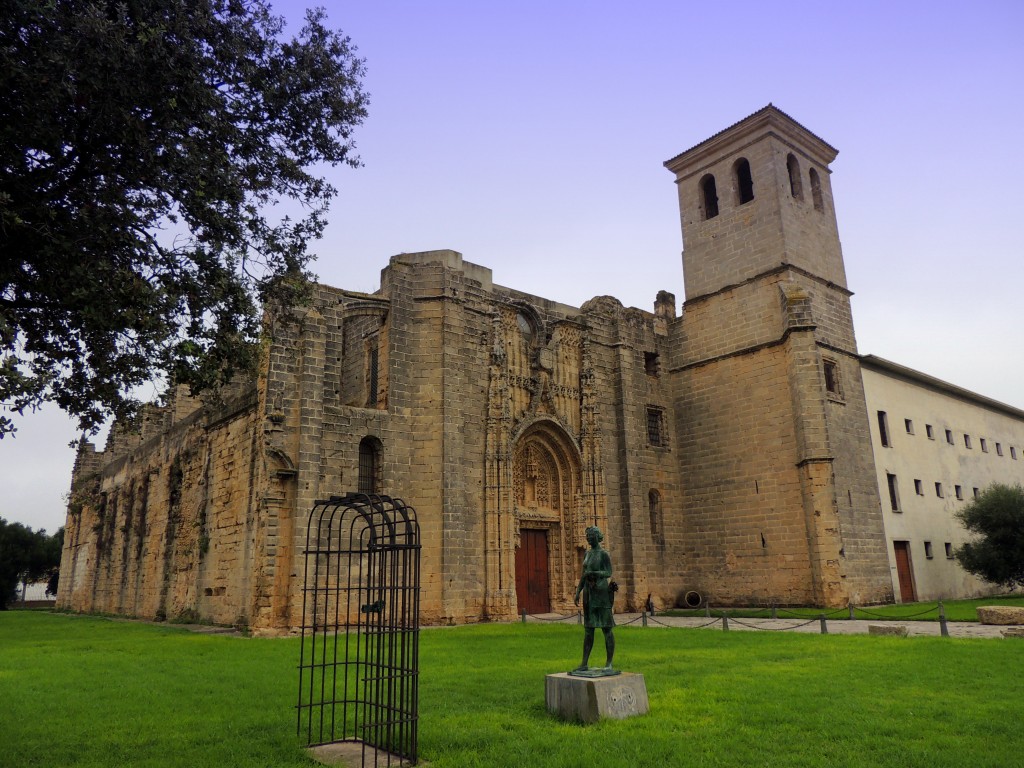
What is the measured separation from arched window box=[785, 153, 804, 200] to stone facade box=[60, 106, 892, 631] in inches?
3.4

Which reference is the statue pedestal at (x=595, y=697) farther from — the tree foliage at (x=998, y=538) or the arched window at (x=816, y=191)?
the tree foliage at (x=998, y=538)

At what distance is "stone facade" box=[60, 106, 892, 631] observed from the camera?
1934 cm

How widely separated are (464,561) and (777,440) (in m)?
11.2

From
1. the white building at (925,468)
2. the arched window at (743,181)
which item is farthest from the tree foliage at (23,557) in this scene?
the white building at (925,468)

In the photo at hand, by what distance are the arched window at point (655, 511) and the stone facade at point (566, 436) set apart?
0.45ft

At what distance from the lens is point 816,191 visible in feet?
92.5

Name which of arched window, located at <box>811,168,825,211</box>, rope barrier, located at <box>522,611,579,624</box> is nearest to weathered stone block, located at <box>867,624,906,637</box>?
rope barrier, located at <box>522,611,579,624</box>

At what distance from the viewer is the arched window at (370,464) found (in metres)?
19.8

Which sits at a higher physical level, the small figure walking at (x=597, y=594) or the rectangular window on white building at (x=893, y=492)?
the rectangular window on white building at (x=893, y=492)

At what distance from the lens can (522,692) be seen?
364 inches

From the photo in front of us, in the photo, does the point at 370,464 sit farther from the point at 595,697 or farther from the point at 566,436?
the point at 595,697

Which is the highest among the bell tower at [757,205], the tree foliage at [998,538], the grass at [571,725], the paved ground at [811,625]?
the bell tower at [757,205]

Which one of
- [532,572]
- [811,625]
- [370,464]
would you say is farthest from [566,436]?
[811,625]

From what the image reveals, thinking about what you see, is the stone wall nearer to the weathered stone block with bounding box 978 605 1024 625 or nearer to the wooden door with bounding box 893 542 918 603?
the weathered stone block with bounding box 978 605 1024 625
